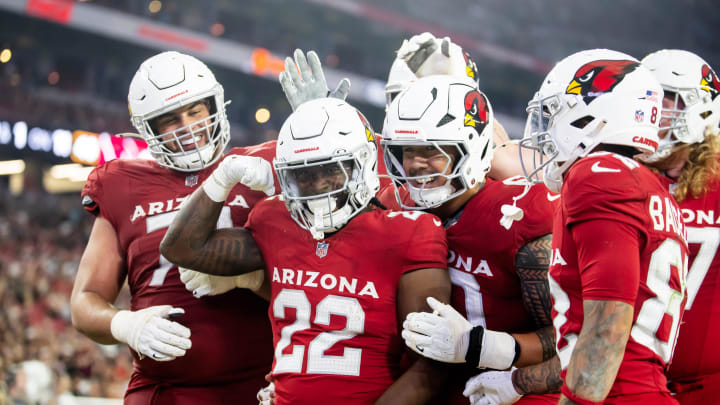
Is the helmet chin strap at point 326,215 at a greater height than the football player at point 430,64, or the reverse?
the football player at point 430,64

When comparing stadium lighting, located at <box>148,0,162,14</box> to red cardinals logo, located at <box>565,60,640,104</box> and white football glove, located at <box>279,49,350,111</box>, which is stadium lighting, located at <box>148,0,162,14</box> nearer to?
white football glove, located at <box>279,49,350,111</box>

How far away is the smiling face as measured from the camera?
132 inches

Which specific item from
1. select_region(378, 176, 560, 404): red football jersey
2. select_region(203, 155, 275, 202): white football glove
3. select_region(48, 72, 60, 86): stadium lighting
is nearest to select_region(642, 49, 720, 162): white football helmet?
select_region(378, 176, 560, 404): red football jersey

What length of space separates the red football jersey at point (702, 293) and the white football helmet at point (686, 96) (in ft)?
0.74

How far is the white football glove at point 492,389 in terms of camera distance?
250 centimetres

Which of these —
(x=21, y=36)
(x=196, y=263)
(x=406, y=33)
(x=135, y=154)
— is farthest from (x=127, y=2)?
(x=196, y=263)

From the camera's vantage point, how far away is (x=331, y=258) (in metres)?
2.62

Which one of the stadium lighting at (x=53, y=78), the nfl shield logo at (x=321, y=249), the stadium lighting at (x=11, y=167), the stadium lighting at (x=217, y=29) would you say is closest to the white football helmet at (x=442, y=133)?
the nfl shield logo at (x=321, y=249)

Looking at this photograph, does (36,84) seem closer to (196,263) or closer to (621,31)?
(196,263)

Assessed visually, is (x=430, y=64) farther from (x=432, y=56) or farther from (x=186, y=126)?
(x=186, y=126)

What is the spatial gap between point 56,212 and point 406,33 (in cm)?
1251

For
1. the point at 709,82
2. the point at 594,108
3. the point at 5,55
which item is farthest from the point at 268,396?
the point at 5,55

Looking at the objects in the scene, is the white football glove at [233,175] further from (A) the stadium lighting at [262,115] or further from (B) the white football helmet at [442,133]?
(A) the stadium lighting at [262,115]

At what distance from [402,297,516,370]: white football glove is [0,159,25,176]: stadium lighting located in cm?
1628
